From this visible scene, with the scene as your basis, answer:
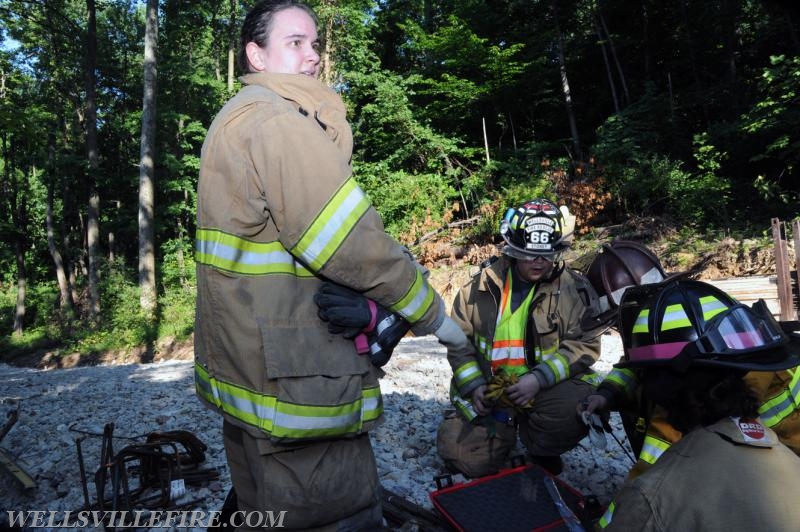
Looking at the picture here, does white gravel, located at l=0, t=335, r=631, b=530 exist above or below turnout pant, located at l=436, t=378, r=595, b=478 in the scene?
below

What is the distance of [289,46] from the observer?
1878 millimetres

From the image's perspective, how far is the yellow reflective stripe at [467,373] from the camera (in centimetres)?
348

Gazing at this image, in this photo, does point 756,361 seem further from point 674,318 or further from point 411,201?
point 411,201

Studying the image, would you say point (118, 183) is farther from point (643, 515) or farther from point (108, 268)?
point (643, 515)

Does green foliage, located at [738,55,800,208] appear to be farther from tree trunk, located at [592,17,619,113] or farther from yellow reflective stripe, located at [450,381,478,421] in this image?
yellow reflective stripe, located at [450,381,478,421]

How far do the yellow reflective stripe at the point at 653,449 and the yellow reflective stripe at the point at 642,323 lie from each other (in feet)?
1.33

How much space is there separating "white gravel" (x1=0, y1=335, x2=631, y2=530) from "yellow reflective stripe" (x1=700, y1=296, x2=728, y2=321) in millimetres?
1859

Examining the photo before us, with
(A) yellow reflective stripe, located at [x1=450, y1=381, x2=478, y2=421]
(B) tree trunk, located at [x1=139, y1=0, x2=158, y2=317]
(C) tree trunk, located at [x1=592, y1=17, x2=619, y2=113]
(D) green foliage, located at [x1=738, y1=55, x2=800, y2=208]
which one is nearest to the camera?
(A) yellow reflective stripe, located at [x1=450, y1=381, x2=478, y2=421]

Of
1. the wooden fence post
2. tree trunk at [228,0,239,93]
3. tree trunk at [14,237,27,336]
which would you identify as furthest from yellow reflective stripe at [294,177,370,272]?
tree trunk at [14,237,27,336]

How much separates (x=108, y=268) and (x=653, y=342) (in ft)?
74.6

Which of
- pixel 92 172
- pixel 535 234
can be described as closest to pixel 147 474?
pixel 535 234

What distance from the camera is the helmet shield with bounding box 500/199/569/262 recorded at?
3.50m

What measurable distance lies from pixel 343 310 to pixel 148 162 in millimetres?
18266

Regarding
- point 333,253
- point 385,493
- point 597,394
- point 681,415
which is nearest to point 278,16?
point 333,253
